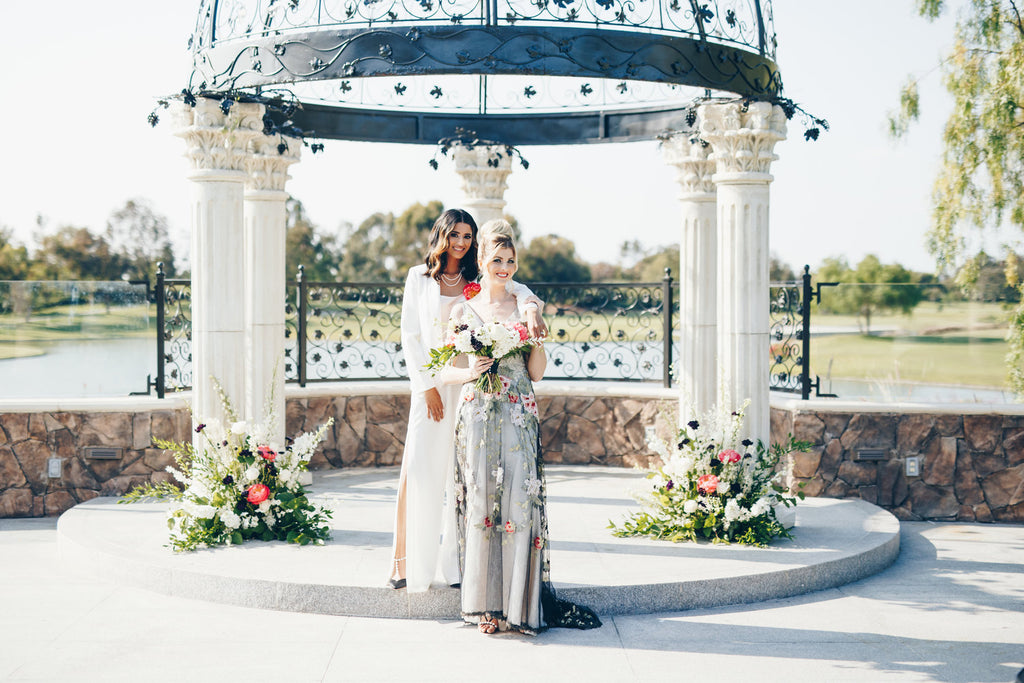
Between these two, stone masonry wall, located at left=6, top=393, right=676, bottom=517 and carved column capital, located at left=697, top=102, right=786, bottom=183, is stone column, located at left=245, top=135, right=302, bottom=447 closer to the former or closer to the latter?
stone masonry wall, located at left=6, top=393, right=676, bottom=517

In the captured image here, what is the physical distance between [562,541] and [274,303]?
3.82m

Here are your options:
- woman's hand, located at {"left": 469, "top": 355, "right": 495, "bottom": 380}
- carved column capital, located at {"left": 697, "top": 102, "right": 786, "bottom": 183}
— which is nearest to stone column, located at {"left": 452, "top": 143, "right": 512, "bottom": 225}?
carved column capital, located at {"left": 697, "top": 102, "right": 786, "bottom": 183}

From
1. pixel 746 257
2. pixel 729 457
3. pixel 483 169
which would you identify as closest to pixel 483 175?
pixel 483 169

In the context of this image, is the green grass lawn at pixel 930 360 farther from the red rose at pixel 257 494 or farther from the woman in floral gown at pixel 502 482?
the red rose at pixel 257 494

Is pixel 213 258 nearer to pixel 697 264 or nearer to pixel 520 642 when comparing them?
pixel 520 642

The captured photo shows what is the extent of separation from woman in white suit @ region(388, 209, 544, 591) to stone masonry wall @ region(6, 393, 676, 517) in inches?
101

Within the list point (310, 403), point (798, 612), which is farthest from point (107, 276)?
point (798, 612)

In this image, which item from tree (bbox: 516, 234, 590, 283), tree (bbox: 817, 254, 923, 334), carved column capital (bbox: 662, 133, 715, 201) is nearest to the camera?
carved column capital (bbox: 662, 133, 715, 201)

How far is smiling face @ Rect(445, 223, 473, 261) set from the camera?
5.44m

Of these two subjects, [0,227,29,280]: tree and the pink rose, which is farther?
[0,227,29,280]: tree

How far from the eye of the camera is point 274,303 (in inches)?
354

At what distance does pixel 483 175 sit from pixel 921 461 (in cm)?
509

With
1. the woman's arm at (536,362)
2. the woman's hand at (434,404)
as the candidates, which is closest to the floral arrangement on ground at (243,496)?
the woman's hand at (434,404)

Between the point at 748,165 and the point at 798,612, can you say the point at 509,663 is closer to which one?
the point at 798,612
